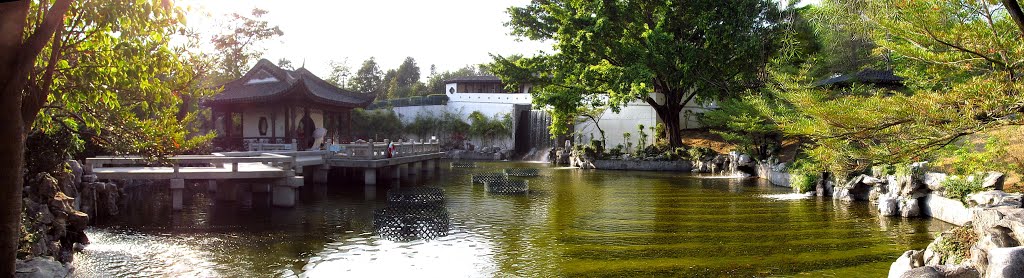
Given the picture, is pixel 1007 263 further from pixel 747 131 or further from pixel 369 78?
pixel 369 78

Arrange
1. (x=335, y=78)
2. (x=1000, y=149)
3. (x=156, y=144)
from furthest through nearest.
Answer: (x=335, y=78)
(x=1000, y=149)
(x=156, y=144)

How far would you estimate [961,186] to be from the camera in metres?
11.0

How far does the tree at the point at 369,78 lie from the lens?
5926 centimetres

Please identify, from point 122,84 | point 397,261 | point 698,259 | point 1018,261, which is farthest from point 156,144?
point 1018,261

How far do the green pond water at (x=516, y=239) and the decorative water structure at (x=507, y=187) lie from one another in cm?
96

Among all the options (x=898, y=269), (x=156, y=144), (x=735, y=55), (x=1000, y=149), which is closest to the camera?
(x=156, y=144)

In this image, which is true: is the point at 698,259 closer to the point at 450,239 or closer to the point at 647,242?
the point at 647,242

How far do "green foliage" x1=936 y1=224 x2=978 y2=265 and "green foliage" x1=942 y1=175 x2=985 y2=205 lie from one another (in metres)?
4.20

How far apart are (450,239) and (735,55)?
16.5 meters

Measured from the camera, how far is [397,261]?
845 cm

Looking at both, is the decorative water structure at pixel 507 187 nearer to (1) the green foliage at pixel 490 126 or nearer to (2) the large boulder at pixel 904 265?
(2) the large boulder at pixel 904 265

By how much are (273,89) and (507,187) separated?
1233 centimetres

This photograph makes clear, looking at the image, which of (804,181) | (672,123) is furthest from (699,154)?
(804,181)

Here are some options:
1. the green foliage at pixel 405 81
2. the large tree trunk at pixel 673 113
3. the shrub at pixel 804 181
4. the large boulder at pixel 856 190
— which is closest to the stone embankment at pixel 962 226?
the large boulder at pixel 856 190
